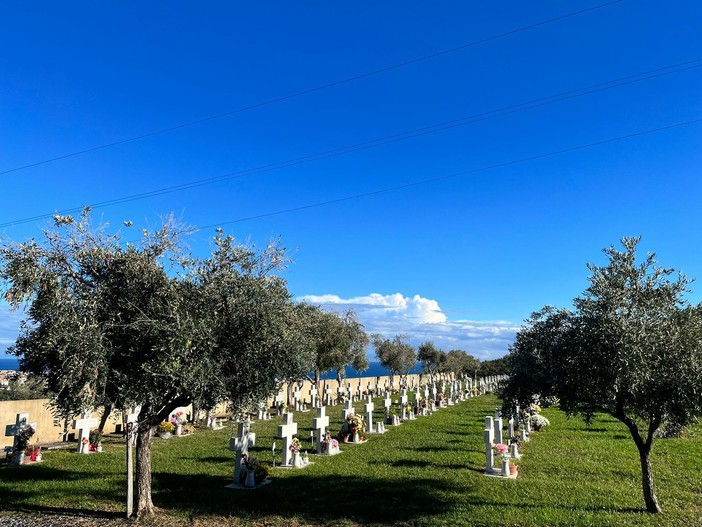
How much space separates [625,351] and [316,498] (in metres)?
7.67

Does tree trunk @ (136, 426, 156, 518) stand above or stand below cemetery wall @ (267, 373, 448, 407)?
above

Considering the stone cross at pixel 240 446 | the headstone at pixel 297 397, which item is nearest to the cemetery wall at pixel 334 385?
the headstone at pixel 297 397

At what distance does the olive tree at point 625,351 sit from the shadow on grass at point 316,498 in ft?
12.8

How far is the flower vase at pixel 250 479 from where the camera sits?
41.4 feet

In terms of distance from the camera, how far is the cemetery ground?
10.1 meters

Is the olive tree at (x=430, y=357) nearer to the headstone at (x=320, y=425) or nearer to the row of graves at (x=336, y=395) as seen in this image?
the row of graves at (x=336, y=395)

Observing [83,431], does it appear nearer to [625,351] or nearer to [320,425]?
[320,425]

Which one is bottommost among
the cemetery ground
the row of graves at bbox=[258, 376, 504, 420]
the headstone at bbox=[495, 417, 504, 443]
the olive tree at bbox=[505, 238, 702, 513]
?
the row of graves at bbox=[258, 376, 504, 420]

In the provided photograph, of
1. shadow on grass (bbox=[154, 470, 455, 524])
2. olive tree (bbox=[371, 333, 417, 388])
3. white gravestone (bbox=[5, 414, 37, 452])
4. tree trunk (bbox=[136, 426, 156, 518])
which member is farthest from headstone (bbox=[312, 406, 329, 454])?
olive tree (bbox=[371, 333, 417, 388])

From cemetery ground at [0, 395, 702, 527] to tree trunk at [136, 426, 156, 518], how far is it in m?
0.35

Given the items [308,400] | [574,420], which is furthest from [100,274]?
[308,400]

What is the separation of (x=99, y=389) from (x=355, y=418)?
1280 centimetres

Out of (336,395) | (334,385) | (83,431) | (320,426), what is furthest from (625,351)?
(334,385)

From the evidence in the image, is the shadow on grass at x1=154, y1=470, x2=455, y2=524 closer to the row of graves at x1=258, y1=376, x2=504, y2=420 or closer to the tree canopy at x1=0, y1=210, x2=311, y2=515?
the tree canopy at x1=0, y1=210, x2=311, y2=515
